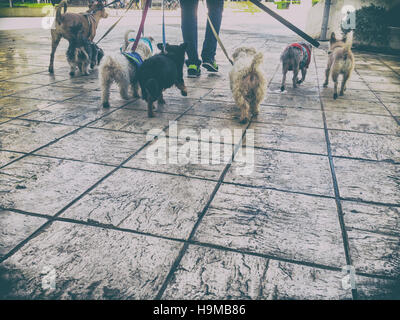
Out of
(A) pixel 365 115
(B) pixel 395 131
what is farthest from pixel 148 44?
(B) pixel 395 131

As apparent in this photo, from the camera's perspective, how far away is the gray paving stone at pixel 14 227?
92.0 inches

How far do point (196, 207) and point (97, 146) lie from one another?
168 centimetres

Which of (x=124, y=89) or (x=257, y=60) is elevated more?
(x=257, y=60)

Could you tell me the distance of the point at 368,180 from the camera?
3287mm

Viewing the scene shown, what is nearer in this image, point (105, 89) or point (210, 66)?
point (105, 89)

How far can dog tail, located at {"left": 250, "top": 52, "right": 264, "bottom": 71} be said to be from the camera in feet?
14.7

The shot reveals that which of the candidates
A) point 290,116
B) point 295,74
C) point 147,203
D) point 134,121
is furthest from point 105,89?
Answer: point 295,74

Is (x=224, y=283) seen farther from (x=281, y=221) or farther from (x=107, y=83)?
(x=107, y=83)

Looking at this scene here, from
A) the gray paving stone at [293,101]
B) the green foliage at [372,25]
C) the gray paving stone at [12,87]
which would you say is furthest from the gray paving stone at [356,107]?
the green foliage at [372,25]

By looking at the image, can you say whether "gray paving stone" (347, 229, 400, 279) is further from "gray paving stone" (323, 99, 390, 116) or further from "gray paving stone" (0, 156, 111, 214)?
"gray paving stone" (323, 99, 390, 116)

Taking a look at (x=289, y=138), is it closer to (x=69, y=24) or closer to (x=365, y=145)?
(x=365, y=145)

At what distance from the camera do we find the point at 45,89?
20.1 feet

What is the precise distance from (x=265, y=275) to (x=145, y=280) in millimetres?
735

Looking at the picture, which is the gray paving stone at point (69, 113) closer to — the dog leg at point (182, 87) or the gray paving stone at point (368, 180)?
the dog leg at point (182, 87)
